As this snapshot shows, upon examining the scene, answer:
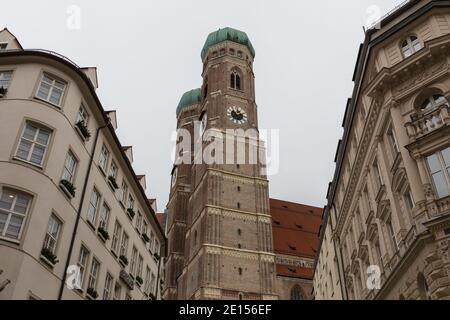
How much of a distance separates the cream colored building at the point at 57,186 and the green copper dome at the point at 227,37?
5899 centimetres

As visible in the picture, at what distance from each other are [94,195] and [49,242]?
17.7 feet

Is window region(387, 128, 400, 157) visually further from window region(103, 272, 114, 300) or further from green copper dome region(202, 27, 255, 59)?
green copper dome region(202, 27, 255, 59)

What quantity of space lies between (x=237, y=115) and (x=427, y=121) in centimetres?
5433

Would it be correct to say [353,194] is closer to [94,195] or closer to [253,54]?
[94,195]

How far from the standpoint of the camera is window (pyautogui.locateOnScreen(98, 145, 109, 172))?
82.7 feet

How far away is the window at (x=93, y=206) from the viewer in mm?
23172

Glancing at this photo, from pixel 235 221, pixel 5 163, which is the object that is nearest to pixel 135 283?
pixel 5 163

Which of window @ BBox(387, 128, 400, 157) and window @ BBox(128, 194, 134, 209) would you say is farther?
window @ BBox(128, 194, 134, 209)

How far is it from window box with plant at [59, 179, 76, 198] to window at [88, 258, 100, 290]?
13.7 feet

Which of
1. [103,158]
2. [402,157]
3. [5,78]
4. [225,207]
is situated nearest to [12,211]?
[5,78]

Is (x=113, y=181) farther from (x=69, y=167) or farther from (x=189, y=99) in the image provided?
(x=189, y=99)

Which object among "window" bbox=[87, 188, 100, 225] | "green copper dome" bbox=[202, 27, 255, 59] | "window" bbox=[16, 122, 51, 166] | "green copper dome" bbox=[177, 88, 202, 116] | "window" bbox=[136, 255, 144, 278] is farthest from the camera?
"green copper dome" bbox=[177, 88, 202, 116]

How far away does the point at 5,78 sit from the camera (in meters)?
21.2

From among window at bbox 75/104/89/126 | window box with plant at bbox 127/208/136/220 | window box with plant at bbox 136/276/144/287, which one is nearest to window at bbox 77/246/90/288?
window at bbox 75/104/89/126
